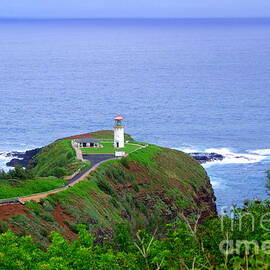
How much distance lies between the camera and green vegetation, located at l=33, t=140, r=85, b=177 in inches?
2748

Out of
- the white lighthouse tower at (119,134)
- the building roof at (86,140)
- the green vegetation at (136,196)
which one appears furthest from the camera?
the building roof at (86,140)

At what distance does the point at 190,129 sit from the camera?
124m

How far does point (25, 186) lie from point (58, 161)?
1793 cm

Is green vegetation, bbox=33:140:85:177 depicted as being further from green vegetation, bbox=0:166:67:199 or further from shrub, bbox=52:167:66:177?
green vegetation, bbox=0:166:67:199

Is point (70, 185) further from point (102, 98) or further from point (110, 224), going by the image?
point (102, 98)

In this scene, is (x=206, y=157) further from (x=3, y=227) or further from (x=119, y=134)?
(x=3, y=227)

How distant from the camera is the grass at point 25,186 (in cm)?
5750

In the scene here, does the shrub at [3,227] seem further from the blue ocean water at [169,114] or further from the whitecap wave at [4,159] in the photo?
the whitecap wave at [4,159]

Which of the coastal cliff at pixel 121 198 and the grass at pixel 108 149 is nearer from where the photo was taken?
the coastal cliff at pixel 121 198

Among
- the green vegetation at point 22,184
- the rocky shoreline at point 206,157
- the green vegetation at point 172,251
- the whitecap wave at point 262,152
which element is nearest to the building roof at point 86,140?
the rocky shoreline at point 206,157

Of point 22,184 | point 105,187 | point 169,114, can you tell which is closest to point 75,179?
point 105,187

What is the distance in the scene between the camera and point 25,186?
5994cm

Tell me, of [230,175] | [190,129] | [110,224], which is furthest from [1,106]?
[110,224]

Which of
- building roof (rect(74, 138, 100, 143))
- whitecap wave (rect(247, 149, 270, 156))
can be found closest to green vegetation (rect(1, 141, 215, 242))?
building roof (rect(74, 138, 100, 143))
